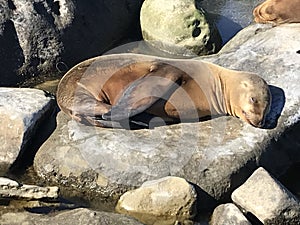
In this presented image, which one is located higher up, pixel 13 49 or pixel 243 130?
pixel 13 49

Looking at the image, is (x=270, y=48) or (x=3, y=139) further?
(x=270, y=48)

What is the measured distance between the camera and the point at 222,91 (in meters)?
6.16

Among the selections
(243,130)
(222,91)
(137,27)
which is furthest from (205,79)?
(137,27)

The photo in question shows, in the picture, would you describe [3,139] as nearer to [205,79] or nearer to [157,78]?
[157,78]

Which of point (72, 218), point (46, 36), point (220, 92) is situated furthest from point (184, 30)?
point (72, 218)

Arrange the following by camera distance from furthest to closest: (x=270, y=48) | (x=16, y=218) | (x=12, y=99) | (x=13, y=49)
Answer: (x=13, y=49) < (x=270, y=48) < (x=12, y=99) < (x=16, y=218)

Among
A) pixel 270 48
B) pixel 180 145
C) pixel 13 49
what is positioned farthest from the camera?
pixel 13 49

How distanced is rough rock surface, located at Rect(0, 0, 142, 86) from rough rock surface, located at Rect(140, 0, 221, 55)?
2.22ft

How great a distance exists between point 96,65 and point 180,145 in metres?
1.10

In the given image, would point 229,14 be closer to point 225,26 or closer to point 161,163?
point 225,26

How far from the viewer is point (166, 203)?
16.7 feet

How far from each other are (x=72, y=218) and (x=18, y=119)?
1.29 meters

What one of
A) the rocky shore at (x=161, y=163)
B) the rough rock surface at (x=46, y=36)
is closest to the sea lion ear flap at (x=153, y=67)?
the rocky shore at (x=161, y=163)

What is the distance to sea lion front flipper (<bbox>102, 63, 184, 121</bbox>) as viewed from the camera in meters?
5.63
